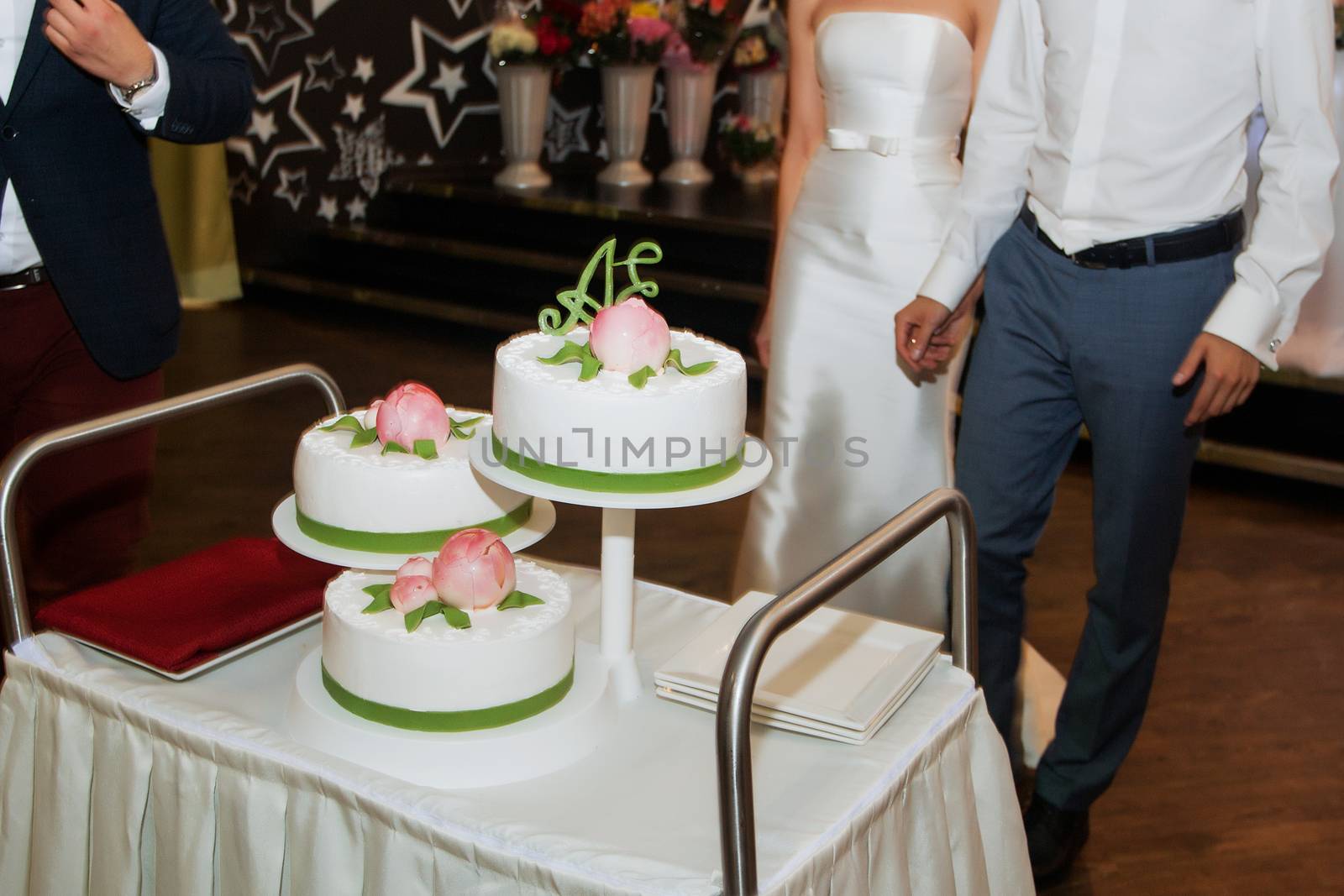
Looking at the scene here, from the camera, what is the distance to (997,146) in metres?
2.34

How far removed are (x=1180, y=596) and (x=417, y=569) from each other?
2953mm

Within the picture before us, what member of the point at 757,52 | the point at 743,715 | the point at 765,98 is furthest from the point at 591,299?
the point at 765,98

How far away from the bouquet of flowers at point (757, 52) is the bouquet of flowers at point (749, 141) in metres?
0.32

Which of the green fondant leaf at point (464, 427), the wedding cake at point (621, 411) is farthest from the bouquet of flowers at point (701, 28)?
the wedding cake at point (621, 411)

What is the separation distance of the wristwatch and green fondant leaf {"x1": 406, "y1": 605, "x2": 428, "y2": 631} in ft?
3.90

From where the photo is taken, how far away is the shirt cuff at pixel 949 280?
2408 mm

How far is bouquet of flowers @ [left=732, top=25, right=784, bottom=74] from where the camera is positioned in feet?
25.2

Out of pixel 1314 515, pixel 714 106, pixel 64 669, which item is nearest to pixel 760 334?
pixel 64 669

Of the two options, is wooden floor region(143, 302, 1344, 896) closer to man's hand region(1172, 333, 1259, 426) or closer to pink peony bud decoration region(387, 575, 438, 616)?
man's hand region(1172, 333, 1259, 426)

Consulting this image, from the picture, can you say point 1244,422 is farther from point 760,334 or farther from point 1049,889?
point 1049,889

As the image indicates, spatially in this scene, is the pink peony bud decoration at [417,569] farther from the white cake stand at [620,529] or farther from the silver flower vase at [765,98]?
the silver flower vase at [765,98]

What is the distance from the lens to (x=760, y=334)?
10.3 feet

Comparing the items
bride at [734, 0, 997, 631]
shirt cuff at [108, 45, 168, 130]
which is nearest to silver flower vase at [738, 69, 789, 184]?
bride at [734, 0, 997, 631]

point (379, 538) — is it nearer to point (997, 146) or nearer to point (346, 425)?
point (346, 425)
